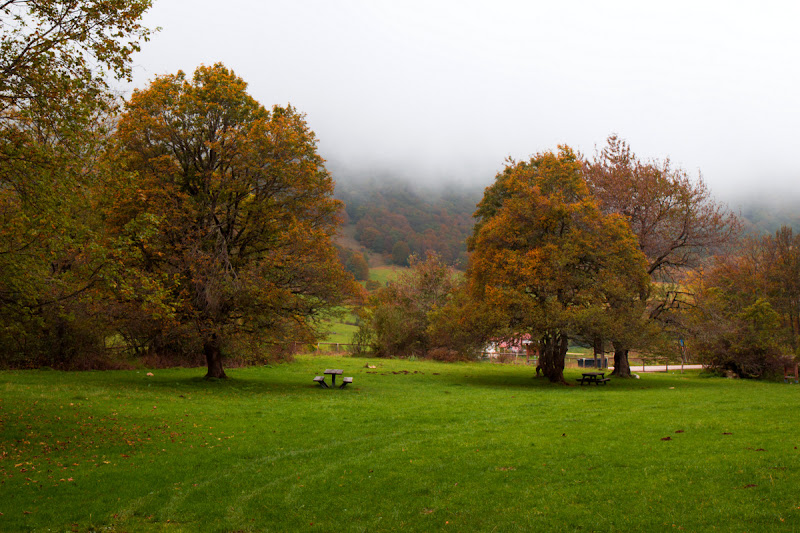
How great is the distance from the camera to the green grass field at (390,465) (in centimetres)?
696

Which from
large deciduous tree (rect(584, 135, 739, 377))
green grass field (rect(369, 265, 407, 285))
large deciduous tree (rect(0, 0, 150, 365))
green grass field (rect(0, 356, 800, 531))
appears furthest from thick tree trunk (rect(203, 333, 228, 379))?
green grass field (rect(369, 265, 407, 285))

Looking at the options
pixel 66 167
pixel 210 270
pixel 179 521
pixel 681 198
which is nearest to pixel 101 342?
pixel 210 270

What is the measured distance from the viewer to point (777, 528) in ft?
19.4

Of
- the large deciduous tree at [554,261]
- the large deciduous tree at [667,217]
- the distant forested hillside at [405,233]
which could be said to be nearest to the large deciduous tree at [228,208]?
the large deciduous tree at [554,261]

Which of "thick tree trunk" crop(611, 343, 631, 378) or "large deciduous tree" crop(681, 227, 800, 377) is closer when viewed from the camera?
"large deciduous tree" crop(681, 227, 800, 377)

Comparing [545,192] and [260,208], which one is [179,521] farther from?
[545,192]

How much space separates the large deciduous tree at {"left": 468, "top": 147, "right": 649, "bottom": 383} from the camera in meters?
23.6

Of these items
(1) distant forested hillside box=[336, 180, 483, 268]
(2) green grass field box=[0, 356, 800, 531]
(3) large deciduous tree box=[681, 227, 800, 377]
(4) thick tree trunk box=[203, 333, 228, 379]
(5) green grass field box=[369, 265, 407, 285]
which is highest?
(1) distant forested hillside box=[336, 180, 483, 268]

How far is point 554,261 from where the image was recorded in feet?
79.0

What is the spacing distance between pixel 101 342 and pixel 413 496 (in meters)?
23.2

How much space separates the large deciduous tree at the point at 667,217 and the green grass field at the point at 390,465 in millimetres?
14946

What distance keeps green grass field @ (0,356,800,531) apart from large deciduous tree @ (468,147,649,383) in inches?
297

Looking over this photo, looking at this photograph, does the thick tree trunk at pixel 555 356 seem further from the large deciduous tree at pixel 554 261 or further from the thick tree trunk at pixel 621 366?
the thick tree trunk at pixel 621 366

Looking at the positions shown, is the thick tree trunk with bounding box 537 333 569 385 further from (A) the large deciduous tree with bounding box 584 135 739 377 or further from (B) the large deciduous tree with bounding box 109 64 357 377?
(B) the large deciduous tree with bounding box 109 64 357 377
